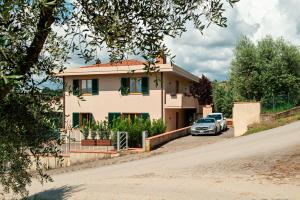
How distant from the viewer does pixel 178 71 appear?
1382 inches

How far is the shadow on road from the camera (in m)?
12.8

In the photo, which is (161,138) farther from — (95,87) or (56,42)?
(56,42)

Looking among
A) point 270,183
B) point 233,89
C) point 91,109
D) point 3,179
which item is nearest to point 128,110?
point 91,109

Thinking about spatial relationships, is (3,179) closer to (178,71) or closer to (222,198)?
(222,198)

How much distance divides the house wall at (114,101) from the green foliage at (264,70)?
6.85 metres

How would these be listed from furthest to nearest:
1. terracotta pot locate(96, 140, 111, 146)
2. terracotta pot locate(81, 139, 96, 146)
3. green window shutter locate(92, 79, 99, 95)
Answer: green window shutter locate(92, 79, 99, 95)
terracotta pot locate(81, 139, 96, 146)
terracotta pot locate(96, 140, 111, 146)

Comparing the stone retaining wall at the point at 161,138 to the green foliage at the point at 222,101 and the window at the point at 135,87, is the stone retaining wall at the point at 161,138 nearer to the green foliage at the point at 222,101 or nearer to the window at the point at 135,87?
the window at the point at 135,87

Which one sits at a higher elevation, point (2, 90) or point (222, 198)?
point (2, 90)

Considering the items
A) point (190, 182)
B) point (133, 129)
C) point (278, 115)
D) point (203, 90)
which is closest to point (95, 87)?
point (133, 129)

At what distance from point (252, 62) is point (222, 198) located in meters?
25.0

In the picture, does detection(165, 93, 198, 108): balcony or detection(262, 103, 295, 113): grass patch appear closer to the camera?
detection(262, 103, 295, 113): grass patch

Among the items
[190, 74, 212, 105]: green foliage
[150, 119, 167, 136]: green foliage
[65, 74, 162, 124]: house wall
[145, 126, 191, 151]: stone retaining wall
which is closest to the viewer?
[145, 126, 191, 151]: stone retaining wall

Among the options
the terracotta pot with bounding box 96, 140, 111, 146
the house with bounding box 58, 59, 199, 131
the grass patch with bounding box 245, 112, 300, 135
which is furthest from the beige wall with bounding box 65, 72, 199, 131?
the grass patch with bounding box 245, 112, 300, 135

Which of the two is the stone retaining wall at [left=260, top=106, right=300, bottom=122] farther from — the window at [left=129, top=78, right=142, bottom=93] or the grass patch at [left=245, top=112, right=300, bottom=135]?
the window at [left=129, top=78, right=142, bottom=93]
